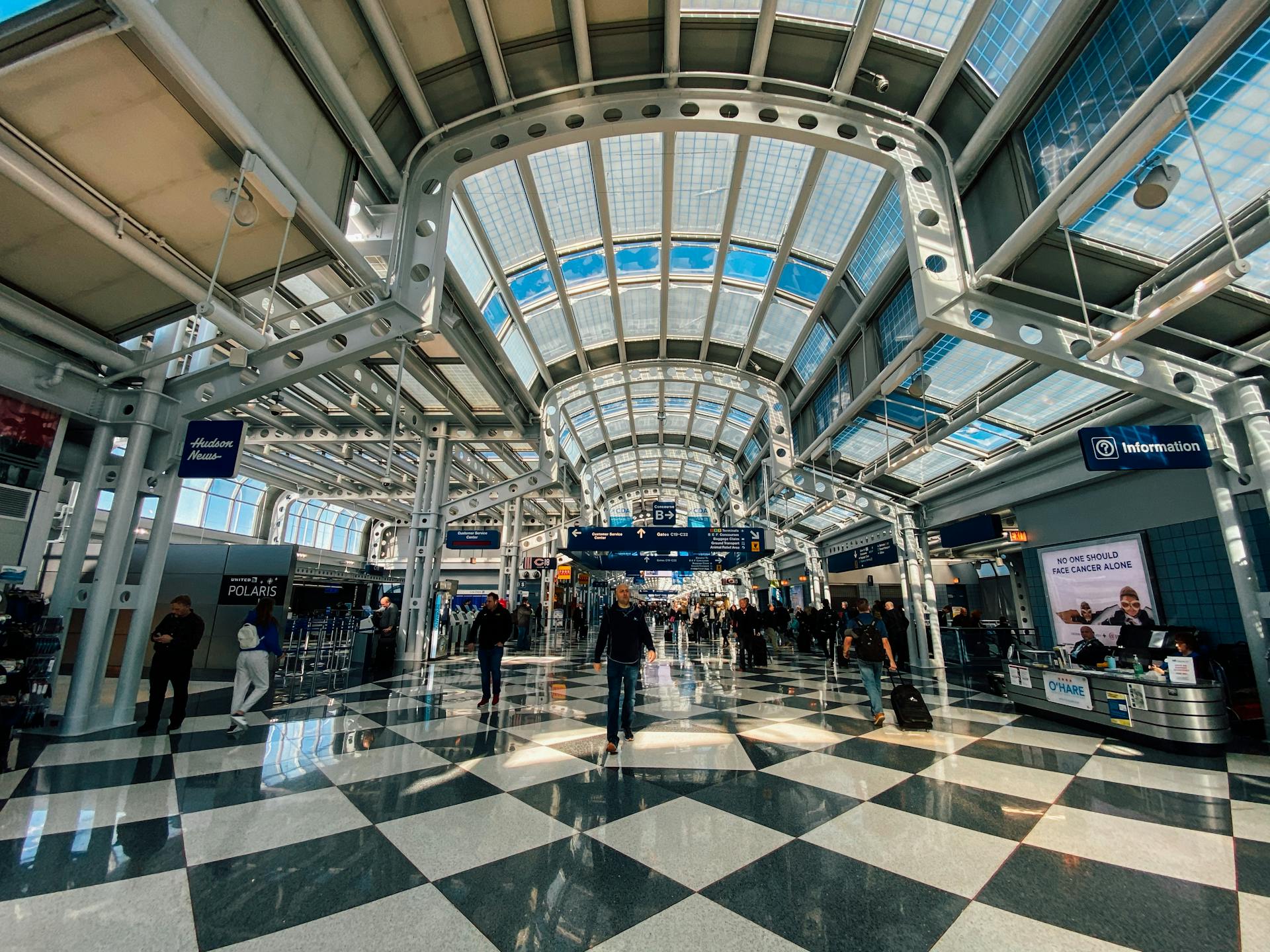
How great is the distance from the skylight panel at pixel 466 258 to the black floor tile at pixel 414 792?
716 cm

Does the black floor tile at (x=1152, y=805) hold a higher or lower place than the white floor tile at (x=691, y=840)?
lower

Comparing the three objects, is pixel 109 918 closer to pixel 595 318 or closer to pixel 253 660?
pixel 253 660

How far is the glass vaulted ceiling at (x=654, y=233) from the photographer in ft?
27.4

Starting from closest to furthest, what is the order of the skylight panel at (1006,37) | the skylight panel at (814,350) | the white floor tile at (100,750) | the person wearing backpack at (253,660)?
the white floor tile at (100,750) → the skylight panel at (1006,37) → the person wearing backpack at (253,660) → the skylight panel at (814,350)

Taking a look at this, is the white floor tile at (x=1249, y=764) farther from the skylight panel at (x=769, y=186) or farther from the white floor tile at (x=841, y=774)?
the skylight panel at (x=769, y=186)

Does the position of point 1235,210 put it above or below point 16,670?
above

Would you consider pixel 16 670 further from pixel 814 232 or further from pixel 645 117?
pixel 814 232

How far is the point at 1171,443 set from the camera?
6.14m

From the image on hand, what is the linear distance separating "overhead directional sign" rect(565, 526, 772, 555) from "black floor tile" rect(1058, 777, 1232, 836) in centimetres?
1177

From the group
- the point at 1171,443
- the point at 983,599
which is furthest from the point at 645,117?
the point at 983,599

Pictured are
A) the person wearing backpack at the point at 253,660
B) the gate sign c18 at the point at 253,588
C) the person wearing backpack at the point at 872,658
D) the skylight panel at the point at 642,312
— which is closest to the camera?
the person wearing backpack at the point at 253,660

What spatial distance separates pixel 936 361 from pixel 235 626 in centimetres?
1588

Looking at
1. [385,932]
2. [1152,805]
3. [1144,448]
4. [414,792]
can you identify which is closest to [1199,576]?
[1144,448]

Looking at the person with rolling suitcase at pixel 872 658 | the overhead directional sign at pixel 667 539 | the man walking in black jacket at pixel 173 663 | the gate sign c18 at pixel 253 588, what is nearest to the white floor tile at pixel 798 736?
the person with rolling suitcase at pixel 872 658
